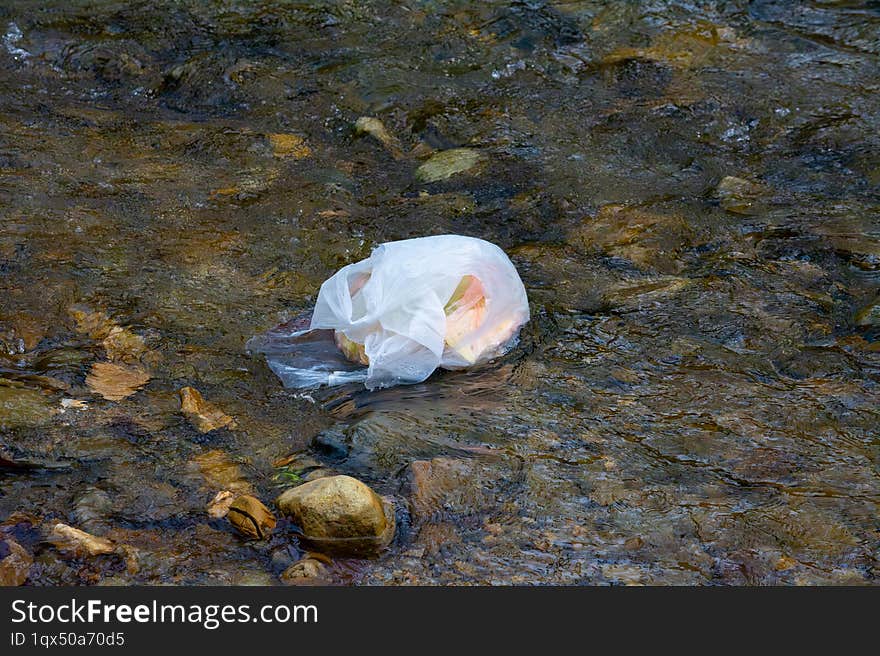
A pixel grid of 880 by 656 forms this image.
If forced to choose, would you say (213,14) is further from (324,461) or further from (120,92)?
(324,461)

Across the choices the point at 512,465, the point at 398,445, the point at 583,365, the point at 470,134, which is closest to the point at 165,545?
the point at 398,445

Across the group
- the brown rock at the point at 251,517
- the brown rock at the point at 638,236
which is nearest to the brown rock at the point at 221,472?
the brown rock at the point at 251,517

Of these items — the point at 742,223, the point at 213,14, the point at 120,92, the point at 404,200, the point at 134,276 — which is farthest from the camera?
the point at 213,14

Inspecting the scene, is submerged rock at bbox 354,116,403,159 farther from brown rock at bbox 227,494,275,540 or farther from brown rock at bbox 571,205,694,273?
brown rock at bbox 227,494,275,540

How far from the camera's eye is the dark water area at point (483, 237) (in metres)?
2.74

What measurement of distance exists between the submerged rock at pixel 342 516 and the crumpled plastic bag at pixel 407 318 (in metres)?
0.75

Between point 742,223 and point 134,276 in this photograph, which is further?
point 742,223

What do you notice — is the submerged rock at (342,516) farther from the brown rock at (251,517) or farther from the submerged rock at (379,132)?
the submerged rock at (379,132)

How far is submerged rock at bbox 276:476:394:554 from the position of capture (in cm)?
261

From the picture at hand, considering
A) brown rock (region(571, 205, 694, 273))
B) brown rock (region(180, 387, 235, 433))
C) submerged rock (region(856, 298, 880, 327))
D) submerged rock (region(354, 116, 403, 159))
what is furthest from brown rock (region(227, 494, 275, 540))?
submerged rock (region(354, 116, 403, 159))

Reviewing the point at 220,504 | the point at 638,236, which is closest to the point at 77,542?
the point at 220,504

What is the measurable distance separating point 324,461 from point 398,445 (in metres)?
0.23

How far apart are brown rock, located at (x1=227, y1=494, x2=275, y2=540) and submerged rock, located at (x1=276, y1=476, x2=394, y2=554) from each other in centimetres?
9

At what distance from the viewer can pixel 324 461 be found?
3006mm
